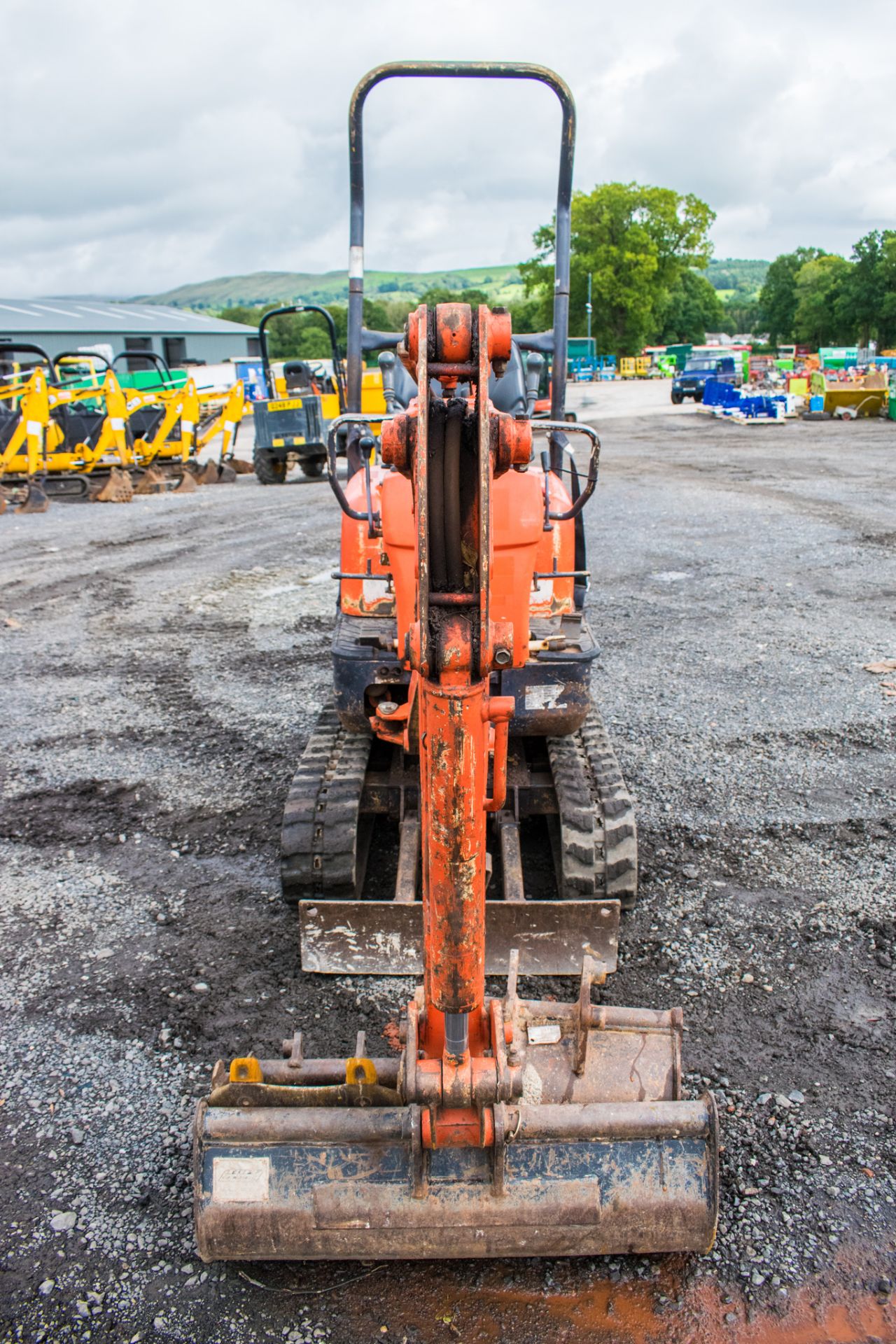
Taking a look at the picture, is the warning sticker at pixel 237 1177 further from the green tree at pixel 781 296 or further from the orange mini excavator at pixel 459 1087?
the green tree at pixel 781 296

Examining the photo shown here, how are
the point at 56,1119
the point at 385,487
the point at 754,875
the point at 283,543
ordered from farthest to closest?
the point at 283,543 < the point at 754,875 < the point at 385,487 < the point at 56,1119

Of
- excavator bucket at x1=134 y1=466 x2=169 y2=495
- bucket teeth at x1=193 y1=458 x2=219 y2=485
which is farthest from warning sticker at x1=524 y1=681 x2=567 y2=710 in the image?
bucket teeth at x1=193 y1=458 x2=219 y2=485

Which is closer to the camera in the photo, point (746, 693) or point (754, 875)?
point (754, 875)

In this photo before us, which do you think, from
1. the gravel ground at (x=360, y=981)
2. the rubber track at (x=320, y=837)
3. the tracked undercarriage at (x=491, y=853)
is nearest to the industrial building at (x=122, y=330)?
the gravel ground at (x=360, y=981)

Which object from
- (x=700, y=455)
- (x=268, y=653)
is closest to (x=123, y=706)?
(x=268, y=653)

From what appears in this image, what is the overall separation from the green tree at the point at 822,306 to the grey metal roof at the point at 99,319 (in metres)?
36.0

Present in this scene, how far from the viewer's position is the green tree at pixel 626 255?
6328 cm

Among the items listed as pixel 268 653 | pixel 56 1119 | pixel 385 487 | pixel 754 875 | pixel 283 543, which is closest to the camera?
pixel 56 1119

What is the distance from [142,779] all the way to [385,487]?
2.89 meters

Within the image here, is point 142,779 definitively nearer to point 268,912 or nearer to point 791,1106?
point 268,912

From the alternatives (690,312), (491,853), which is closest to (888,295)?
(690,312)

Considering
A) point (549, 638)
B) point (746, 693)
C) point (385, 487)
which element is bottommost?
point (746, 693)

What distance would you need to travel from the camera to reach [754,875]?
4.29 metres

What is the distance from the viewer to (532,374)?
487 centimetres
